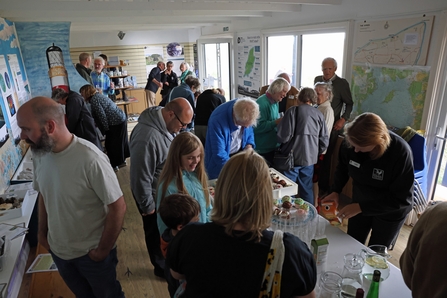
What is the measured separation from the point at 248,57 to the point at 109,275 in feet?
18.1

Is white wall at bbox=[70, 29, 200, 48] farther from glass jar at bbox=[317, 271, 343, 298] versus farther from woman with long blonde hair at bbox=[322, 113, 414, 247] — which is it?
glass jar at bbox=[317, 271, 343, 298]

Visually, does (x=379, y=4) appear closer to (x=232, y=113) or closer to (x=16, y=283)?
(x=232, y=113)

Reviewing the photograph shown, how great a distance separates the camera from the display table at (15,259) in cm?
181

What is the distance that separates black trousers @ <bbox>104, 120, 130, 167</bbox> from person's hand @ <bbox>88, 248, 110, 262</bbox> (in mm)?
3429

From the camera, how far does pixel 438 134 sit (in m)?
3.08

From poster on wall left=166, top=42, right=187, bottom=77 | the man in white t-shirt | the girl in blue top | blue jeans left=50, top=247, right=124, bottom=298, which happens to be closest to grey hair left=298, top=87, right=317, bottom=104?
the girl in blue top

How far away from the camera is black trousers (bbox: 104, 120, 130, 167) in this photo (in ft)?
16.0

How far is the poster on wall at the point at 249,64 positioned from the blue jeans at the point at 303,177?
3.16 metres

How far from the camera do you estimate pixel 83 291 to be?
73.9 inches

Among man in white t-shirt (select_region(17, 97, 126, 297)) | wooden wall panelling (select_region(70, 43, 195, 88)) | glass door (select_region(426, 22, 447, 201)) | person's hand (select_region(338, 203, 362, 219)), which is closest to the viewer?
man in white t-shirt (select_region(17, 97, 126, 297))

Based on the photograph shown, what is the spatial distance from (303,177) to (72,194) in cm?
246

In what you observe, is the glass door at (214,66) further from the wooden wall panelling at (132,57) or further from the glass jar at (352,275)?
the glass jar at (352,275)

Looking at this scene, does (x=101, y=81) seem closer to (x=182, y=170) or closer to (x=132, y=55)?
(x=132, y=55)

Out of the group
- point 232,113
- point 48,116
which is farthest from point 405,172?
point 48,116
